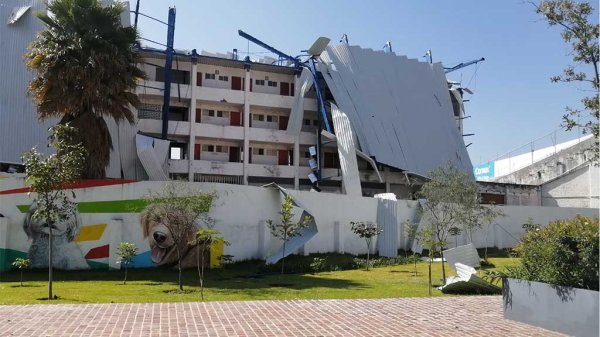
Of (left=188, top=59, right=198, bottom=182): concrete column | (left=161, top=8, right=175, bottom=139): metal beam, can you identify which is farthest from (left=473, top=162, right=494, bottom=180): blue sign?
(left=161, top=8, right=175, bottom=139): metal beam

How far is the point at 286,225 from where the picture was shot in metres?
22.0

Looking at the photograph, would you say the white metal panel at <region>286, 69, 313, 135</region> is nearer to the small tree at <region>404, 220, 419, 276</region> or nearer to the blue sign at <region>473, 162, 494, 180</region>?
the small tree at <region>404, 220, 419, 276</region>

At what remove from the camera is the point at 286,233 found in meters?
22.4

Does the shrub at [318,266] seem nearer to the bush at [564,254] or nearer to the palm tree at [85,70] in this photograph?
the palm tree at [85,70]

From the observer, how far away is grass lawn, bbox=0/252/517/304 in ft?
46.4

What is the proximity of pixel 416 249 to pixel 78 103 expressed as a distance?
→ 1967 cm

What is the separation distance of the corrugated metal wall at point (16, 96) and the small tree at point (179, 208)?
14428mm

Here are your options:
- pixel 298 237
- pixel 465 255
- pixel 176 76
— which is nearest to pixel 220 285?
pixel 298 237

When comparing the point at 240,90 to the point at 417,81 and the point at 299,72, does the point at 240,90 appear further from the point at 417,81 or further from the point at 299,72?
the point at 417,81

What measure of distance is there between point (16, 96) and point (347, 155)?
22.5 meters

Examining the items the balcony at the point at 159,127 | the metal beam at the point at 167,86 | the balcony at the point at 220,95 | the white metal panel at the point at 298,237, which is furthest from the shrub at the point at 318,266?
the balcony at the point at 220,95

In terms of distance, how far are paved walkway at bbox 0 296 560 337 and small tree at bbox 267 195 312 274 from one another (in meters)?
9.57

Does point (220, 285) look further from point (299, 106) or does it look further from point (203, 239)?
point (299, 106)

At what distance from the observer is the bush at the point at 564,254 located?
27.5ft
